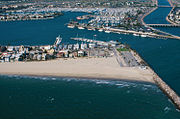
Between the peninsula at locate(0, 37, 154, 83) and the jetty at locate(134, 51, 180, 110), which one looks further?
the peninsula at locate(0, 37, 154, 83)

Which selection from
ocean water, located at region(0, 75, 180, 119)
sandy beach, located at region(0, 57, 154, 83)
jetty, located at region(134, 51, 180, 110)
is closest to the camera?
ocean water, located at region(0, 75, 180, 119)

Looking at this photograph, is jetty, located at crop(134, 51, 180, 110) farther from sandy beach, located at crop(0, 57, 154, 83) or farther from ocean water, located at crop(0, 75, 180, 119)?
sandy beach, located at crop(0, 57, 154, 83)

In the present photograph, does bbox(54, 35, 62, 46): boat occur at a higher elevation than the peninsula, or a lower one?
higher

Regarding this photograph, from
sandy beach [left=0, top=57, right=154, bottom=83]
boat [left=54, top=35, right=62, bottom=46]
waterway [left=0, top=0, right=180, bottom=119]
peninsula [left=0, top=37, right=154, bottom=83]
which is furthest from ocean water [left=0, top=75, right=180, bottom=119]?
boat [left=54, top=35, right=62, bottom=46]

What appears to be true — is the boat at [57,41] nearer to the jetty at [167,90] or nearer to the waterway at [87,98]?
the waterway at [87,98]

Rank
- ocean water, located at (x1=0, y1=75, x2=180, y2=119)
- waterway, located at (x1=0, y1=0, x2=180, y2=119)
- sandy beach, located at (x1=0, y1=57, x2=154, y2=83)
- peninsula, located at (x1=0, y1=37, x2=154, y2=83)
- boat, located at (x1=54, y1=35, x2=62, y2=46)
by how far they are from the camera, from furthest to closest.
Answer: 1. boat, located at (x1=54, y1=35, x2=62, y2=46)
2. peninsula, located at (x1=0, y1=37, x2=154, y2=83)
3. sandy beach, located at (x1=0, y1=57, x2=154, y2=83)
4. waterway, located at (x1=0, y1=0, x2=180, y2=119)
5. ocean water, located at (x1=0, y1=75, x2=180, y2=119)

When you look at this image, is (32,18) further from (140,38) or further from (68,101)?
(68,101)

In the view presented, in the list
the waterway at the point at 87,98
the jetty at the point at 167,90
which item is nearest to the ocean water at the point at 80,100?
the waterway at the point at 87,98
